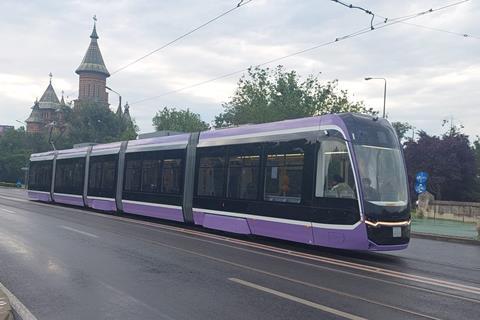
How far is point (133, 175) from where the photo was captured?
835 inches

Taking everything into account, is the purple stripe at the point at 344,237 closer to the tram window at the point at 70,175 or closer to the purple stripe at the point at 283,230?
the purple stripe at the point at 283,230

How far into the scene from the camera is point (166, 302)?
6887 millimetres

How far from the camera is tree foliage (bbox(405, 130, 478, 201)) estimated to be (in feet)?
189

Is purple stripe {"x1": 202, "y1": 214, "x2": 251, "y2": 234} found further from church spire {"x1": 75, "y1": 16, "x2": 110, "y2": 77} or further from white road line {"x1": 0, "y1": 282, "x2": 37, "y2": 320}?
church spire {"x1": 75, "y1": 16, "x2": 110, "y2": 77}

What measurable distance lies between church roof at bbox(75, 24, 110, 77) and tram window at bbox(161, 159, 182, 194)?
11166cm

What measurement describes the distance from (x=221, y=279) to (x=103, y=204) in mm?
16147

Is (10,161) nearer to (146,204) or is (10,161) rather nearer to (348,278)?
(146,204)

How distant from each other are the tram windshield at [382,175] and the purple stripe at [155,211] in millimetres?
7841

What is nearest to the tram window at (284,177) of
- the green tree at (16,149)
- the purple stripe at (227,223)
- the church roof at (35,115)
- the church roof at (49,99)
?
the purple stripe at (227,223)

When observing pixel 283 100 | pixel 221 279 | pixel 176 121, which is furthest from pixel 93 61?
pixel 221 279

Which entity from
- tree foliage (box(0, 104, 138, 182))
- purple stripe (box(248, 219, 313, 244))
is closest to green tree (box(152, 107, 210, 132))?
tree foliage (box(0, 104, 138, 182))

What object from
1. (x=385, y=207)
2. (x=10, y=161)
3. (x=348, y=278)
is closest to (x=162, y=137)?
(x=385, y=207)

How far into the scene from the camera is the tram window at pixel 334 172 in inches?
457

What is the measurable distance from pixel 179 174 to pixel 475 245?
404 inches
